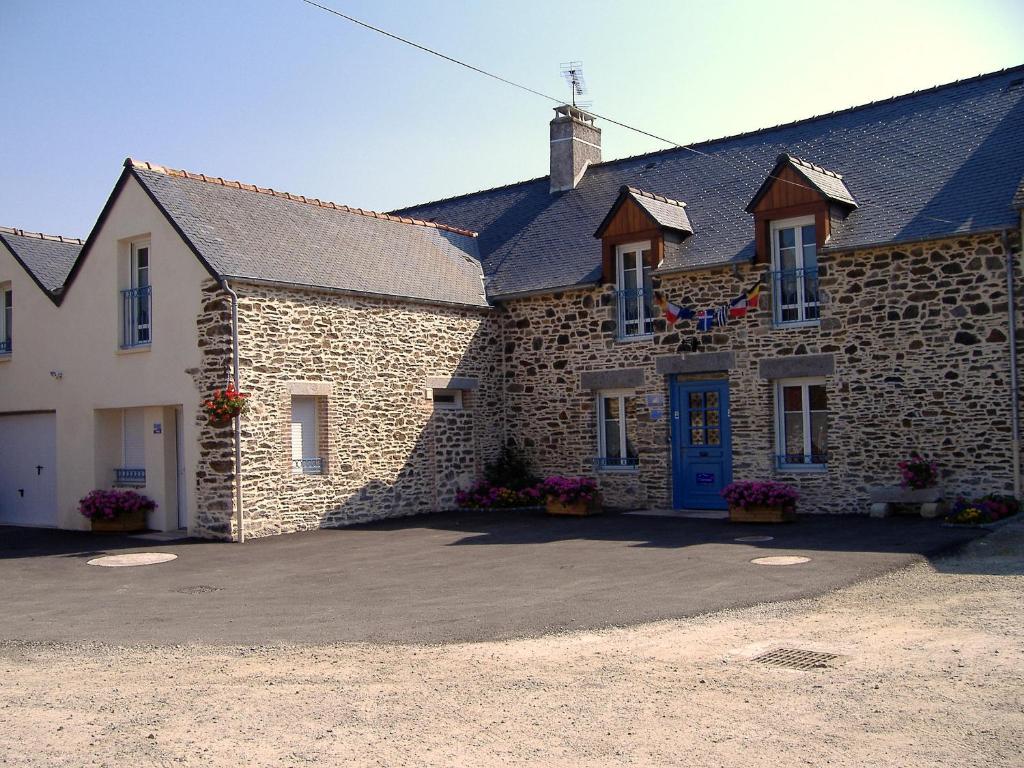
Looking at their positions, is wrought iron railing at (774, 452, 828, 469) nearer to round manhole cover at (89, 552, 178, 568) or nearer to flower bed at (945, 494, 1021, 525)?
flower bed at (945, 494, 1021, 525)

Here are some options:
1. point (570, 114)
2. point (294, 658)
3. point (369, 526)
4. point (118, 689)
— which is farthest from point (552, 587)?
point (570, 114)

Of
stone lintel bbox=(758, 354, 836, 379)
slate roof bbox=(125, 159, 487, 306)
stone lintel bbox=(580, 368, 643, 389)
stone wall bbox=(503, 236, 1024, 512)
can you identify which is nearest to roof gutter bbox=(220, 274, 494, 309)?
slate roof bbox=(125, 159, 487, 306)

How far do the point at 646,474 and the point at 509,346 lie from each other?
3606 millimetres

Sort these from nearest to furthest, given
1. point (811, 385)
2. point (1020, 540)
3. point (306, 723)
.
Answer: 1. point (306, 723)
2. point (1020, 540)
3. point (811, 385)

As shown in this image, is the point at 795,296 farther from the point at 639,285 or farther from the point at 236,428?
the point at 236,428

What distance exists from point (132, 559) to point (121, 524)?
2868mm

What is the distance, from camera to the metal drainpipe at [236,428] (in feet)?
44.9

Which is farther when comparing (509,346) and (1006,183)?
(509,346)

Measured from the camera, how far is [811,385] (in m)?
14.8

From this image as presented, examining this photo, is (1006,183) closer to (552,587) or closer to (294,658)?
(552,587)

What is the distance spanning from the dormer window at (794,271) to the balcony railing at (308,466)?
23.9 ft

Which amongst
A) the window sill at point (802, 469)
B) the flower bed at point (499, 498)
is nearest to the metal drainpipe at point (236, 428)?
the flower bed at point (499, 498)

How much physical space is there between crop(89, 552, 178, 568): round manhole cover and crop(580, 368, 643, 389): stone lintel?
24.3 ft

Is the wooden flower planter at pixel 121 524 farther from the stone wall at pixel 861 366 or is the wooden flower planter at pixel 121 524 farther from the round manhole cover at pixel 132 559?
the stone wall at pixel 861 366
